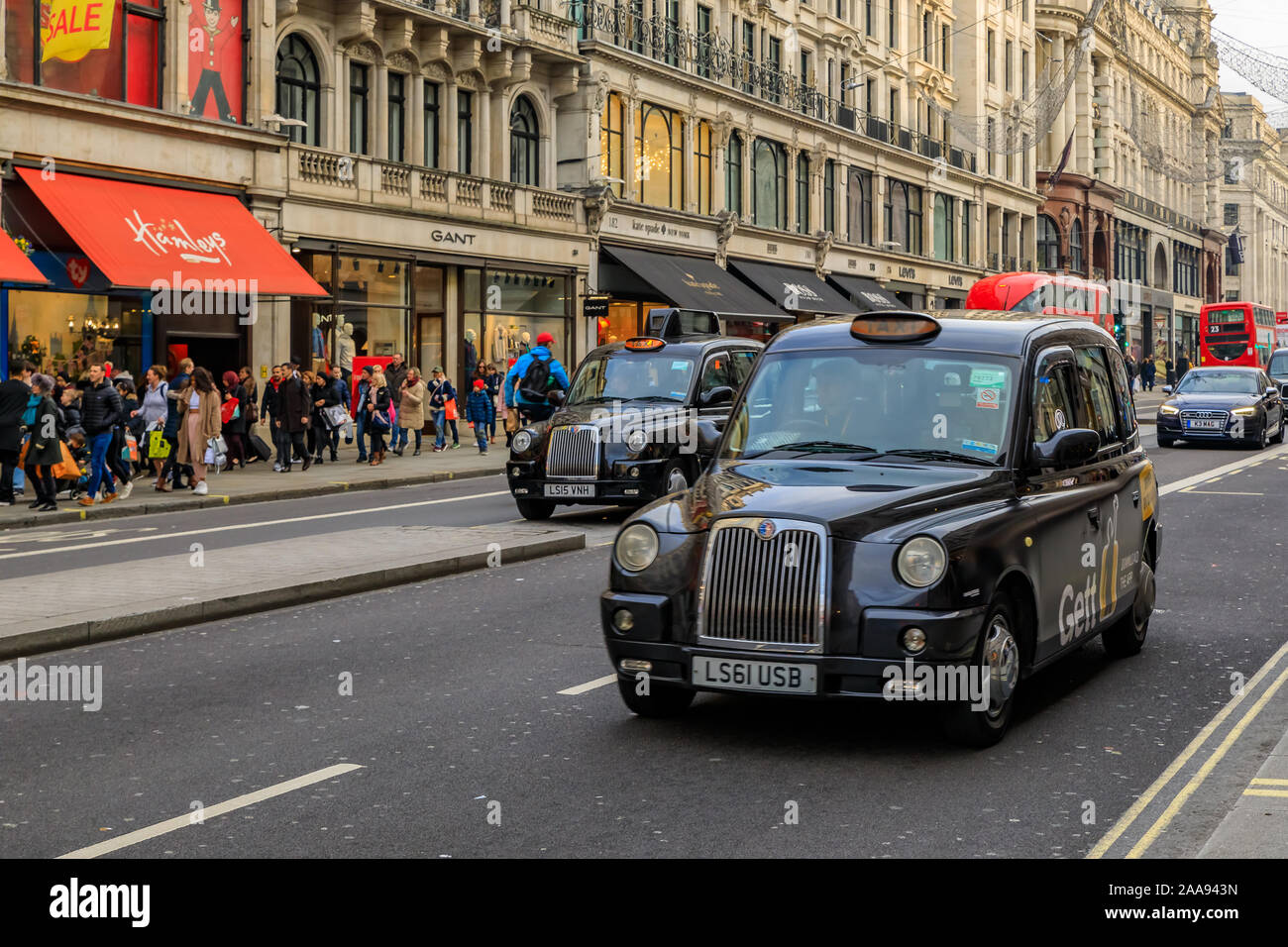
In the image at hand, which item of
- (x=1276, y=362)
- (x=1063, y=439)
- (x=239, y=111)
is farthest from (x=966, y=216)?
(x=1063, y=439)

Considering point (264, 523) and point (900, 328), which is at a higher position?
point (900, 328)

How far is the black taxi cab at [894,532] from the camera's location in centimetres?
631

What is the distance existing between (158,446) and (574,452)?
25.0 ft

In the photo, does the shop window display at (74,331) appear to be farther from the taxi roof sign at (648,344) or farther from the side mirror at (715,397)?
the side mirror at (715,397)

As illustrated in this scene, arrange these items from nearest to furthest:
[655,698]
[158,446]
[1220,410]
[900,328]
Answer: [655,698], [900,328], [158,446], [1220,410]

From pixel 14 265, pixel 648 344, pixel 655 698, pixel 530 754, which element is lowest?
pixel 530 754

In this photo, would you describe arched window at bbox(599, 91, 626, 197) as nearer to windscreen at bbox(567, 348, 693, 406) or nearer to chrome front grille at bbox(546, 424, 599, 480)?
windscreen at bbox(567, 348, 693, 406)

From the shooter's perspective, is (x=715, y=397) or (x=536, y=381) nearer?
(x=715, y=397)

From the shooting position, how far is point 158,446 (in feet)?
68.0

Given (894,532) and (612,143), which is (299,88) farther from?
(894,532)

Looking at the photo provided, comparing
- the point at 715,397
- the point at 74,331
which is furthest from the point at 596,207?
the point at 715,397

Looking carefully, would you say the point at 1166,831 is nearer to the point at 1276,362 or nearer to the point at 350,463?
the point at 350,463

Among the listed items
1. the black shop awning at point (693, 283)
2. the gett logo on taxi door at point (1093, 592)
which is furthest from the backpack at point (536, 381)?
the black shop awning at point (693, 283)
